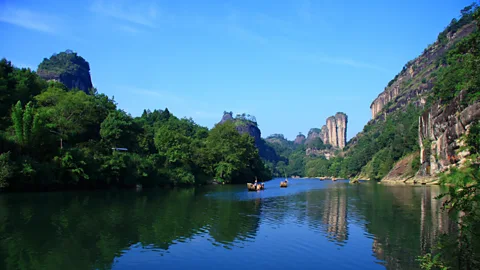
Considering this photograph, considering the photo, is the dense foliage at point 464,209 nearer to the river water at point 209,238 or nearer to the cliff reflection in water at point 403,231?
the cliff reflection in water at point 403,231

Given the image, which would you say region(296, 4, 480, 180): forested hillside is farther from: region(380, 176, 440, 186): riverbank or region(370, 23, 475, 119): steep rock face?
region(380, 176, 440, 186): riverbank

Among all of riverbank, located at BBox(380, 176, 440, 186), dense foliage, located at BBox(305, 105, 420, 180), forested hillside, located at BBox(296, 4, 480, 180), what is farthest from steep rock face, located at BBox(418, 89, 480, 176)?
dense foliage, located at BBox(305, 105, 420, 180)

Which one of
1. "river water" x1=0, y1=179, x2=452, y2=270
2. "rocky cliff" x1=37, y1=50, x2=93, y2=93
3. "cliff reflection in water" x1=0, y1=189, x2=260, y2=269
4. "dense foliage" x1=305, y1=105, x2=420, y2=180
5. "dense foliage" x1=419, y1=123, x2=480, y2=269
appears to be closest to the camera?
"dense foliage" x1=419, y1=123, x2=480, y2=269

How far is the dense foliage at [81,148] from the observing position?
4050cm

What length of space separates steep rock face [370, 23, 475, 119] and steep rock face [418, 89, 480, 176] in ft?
213

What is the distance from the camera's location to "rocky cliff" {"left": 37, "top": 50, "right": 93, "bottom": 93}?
141 meters

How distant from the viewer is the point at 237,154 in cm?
8169

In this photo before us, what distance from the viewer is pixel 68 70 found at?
148m

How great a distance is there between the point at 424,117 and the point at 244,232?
6376 centimetres

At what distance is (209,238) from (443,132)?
180 ft

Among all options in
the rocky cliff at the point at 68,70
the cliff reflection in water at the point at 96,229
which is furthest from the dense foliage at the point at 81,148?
the rocky cliff at the point at 68,70

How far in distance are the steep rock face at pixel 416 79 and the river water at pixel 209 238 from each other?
397 feet

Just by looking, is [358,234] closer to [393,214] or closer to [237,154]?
[393,214]

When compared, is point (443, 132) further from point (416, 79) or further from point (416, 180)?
point (416, 79)
